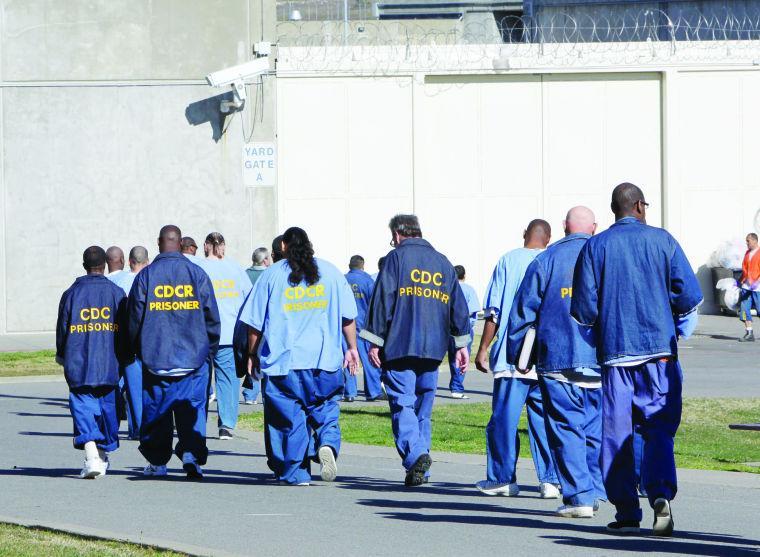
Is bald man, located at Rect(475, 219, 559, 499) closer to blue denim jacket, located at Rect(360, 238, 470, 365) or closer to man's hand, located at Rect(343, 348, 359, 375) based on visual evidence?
blue denim jacket, located at Rect(360, 238, 470, 365)

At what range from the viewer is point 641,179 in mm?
30281

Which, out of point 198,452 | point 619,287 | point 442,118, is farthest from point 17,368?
point 619,287

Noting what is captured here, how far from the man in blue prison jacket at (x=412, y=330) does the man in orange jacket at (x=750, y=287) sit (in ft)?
49.4

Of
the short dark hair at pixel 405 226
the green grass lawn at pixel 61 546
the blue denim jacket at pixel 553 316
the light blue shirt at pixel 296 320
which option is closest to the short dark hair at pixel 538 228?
the short dark hair at pixel 405 226

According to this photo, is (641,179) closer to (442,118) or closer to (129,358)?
(442,118)

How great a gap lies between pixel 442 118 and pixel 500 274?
64.6ft

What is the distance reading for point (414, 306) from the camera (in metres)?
11.1

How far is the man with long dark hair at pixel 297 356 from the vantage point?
35.5ft

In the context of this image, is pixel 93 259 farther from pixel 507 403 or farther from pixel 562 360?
pixel 562 360

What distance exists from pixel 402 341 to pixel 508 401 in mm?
990

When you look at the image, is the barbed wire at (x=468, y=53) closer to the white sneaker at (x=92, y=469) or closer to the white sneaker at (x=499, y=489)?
the white sneaker at (x=92, y=469)

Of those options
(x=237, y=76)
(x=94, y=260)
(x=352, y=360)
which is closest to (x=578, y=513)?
(x=352, y=360)

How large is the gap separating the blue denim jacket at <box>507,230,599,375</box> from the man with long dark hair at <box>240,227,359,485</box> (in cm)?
178

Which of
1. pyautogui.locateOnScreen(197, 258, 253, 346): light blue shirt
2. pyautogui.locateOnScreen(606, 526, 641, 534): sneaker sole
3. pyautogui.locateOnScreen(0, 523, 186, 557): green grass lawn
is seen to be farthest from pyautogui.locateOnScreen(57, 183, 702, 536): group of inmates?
pyautogui.locateOnScreen(197, 258, 253, 346): light blue shirt
